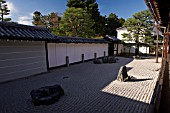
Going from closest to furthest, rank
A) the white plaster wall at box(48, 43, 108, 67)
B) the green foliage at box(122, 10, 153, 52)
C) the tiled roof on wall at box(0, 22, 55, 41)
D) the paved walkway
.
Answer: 1. the paved walkway
2. the tiled roof on wall at box(0, 22, 55, 41)
3. the white plaster wall at box(48, 43, 108, 67)
4. the green foliage at box(122, 10, 153, 52)

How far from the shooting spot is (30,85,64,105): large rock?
16.6ft

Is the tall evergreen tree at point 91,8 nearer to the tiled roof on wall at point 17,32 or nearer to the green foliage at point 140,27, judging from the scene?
the green foliage at point 140,27

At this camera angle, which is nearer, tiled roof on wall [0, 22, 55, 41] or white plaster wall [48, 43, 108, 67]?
tiled roof on wall [0, 22, 55, 41]

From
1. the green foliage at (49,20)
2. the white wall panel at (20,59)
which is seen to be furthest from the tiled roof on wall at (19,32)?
the green foliage at (49,20)

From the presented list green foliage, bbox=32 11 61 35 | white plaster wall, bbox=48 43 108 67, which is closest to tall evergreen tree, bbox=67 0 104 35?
green foliage, bbox=32 11 61 35

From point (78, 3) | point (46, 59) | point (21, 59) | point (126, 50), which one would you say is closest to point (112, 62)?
point (46, 59)

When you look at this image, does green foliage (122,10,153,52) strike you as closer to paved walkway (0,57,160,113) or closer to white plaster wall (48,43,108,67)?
white plaster wall (48,43,108,67)

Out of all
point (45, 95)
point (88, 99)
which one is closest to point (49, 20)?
point (45, 95)

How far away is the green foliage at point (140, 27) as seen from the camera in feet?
70.4

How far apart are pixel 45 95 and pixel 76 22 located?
1893cm

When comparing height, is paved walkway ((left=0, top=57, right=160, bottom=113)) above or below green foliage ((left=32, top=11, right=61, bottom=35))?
below

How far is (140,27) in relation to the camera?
2178 centimetres

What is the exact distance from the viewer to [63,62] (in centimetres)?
1328

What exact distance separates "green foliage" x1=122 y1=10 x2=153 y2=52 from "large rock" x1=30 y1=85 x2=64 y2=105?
19.1 m
